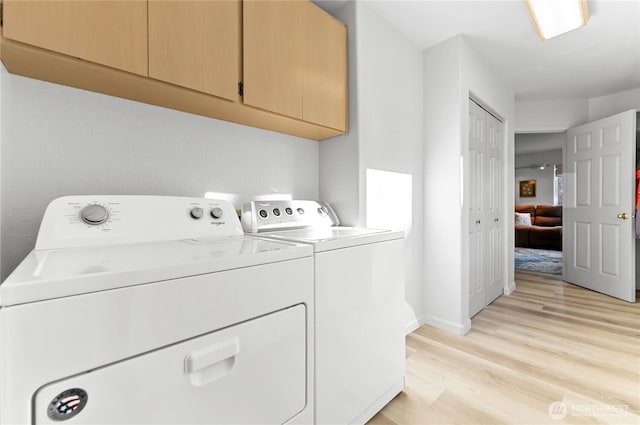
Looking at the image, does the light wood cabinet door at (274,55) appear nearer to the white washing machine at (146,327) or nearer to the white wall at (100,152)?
the white wall at (100,152)

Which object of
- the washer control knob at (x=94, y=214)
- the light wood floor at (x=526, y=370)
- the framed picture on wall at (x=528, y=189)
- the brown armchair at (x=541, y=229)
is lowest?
the light wood floor at (x=526, y=370)

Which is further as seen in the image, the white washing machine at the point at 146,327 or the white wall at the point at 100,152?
the white wall at the point at 100,152

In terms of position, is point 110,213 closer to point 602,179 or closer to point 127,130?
point 127,130

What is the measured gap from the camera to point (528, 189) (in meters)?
7.76

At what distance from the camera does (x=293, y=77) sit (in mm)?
1517

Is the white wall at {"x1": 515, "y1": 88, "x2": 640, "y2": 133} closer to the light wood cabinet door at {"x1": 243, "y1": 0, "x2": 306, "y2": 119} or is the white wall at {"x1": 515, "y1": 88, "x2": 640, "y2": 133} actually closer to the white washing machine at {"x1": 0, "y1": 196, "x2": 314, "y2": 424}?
the light wood cabinet door at {"x1": 243, "y1": 0, "x2": 306, "y2": 119}

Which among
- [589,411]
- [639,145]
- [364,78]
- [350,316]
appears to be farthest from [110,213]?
[639,145]

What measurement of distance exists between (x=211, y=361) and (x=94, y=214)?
0.69 metres

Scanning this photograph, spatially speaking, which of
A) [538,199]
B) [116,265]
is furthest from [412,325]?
[538,199]

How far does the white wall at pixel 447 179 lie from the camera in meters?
2.20

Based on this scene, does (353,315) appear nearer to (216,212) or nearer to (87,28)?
(216,212)

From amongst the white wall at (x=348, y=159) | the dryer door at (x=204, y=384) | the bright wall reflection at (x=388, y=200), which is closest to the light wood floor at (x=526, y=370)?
the dryer door at (x=204, y=384)

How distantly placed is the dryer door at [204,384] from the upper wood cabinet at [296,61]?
40.5 inches

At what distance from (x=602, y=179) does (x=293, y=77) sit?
3617 mm
